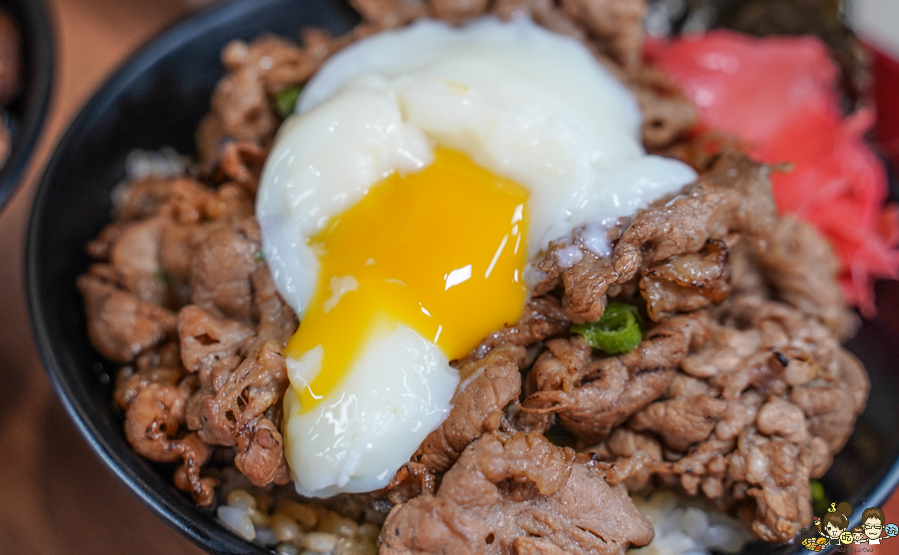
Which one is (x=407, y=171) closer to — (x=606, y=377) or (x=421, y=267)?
(x=421, y=267)


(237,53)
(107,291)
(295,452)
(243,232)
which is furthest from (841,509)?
(237,53)

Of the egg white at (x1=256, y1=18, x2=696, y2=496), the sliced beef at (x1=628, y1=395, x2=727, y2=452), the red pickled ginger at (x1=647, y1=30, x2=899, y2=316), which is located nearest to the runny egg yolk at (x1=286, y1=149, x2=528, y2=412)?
the egg white at (x1=256, y1=18, x2=696, y2=496)

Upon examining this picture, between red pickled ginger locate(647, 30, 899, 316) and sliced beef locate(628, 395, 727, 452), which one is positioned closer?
sliced beef locate(628, 395, 727, 452)

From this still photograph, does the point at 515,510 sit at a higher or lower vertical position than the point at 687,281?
lower

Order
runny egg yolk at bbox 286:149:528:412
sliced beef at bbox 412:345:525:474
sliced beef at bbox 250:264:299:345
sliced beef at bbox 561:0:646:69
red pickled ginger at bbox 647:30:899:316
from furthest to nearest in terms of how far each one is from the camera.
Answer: red pickled ginger at bbox 647:30:899:316
sliced beef at bbox 561:0:646:69
sliced beef at bbox 250:264:299:345
runny egg yolk at bbox 286:149:528:412
sliced beef at bbox 412:345:525:474

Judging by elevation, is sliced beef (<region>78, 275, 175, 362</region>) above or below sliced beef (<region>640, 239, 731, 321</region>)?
below

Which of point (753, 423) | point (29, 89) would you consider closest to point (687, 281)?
point (753, 423)

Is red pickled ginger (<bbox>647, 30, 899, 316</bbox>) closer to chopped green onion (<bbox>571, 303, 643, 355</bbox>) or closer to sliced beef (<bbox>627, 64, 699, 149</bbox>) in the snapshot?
sliced beef (<bbox>627, 64, 699, 149</bbox>)

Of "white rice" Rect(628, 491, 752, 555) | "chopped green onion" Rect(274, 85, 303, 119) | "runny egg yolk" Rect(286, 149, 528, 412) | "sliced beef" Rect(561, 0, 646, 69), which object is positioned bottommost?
"white rice" Rect(628, 491, 752, 555)
